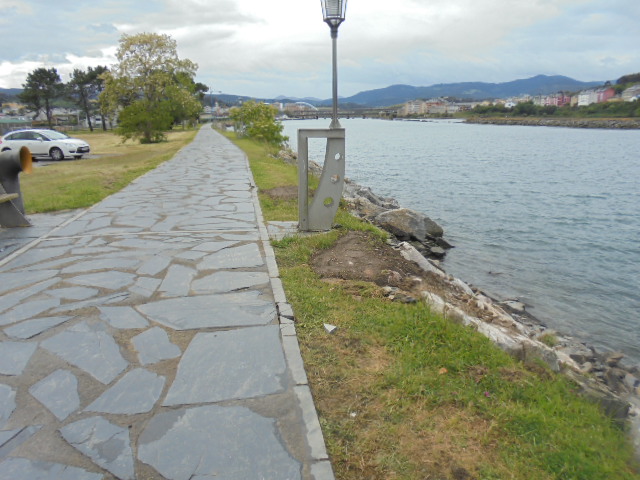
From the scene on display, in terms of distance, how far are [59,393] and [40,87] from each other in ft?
240

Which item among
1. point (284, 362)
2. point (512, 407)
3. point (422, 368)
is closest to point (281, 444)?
point (284, 362)

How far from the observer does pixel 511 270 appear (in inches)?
371

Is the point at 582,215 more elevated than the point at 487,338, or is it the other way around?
the point at 487,338

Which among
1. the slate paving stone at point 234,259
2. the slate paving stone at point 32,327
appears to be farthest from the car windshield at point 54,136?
the slate paving stone at point 32,327

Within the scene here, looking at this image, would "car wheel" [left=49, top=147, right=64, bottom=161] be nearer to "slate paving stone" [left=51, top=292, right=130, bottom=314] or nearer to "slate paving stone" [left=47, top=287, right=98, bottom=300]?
"slate paving stone" [left=47, top=287, right=98, bottom=300]

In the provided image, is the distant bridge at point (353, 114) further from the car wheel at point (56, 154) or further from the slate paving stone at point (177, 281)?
the slate paving stone at point (177, 281)

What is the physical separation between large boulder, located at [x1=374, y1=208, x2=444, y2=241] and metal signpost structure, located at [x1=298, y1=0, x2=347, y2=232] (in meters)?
3.56

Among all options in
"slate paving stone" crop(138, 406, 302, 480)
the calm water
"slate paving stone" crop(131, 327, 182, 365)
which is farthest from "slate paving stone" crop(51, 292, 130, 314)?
the calm water

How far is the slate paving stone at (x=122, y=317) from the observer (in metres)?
3.59

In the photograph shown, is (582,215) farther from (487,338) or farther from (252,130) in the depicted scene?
(252,130)

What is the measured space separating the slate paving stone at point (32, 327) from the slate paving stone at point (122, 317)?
0.28 m

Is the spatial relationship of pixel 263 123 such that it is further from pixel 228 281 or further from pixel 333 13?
pixel 228 281

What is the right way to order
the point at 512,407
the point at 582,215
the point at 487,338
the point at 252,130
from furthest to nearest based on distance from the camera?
the point at 252,130 < the point at 582,215 < the point at 487,338 < the point at 512,407

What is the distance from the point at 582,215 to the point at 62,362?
50.5ft
